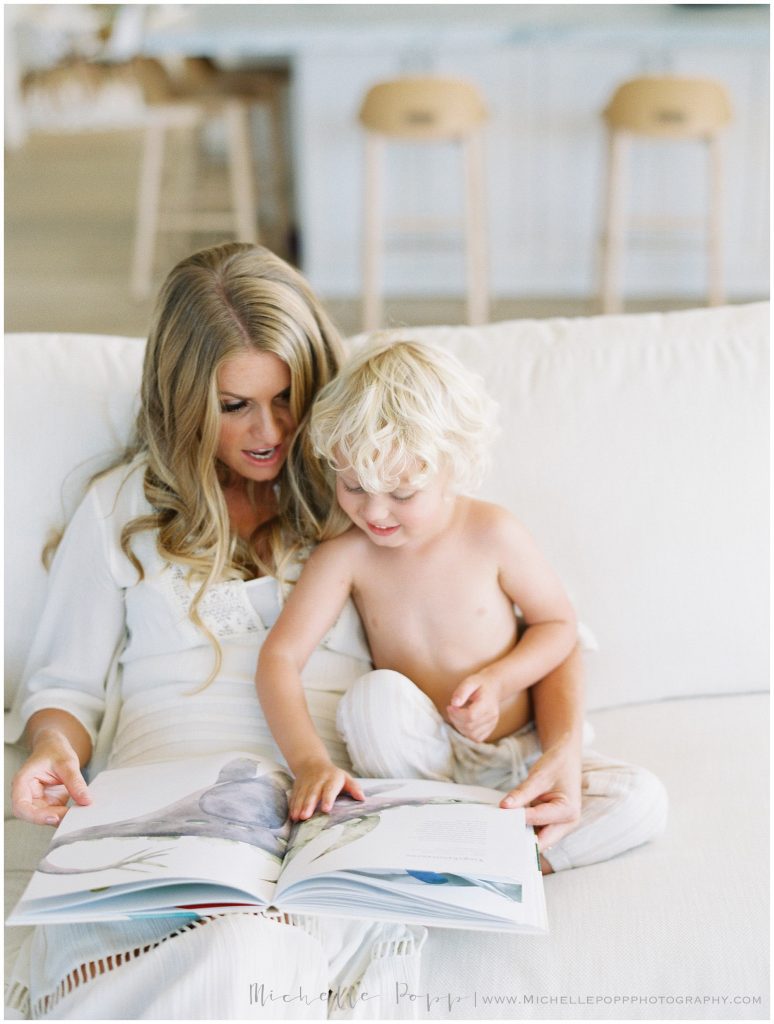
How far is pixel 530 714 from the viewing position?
54.0 inches

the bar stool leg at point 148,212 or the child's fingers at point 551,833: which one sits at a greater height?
the bar stool leg at point 148,212

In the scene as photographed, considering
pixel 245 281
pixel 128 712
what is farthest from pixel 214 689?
pixel 245 281

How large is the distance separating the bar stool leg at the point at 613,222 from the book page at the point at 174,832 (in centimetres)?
275

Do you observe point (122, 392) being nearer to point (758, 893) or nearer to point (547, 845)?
point (547, 845)

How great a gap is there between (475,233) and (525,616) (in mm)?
2439

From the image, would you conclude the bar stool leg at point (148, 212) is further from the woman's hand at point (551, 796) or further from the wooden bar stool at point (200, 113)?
the woman's hand at point (551, 796)

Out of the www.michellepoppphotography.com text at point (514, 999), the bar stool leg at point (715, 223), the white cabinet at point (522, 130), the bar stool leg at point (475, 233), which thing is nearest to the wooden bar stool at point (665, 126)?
the bar stool leg at point (715, 223)

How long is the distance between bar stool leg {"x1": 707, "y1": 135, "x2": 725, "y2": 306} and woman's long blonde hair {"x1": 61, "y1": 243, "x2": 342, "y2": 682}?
257 cm

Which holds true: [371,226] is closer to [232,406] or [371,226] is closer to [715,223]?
[715,223]

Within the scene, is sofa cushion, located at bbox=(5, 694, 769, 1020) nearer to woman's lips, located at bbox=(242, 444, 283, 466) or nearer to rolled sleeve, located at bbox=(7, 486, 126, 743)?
rolled sleeve, located at bbox=(7, 486, 126, 743)

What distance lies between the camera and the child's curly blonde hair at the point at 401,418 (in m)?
1.18

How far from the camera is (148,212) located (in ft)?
13.8

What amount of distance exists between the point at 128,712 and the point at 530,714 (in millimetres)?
499

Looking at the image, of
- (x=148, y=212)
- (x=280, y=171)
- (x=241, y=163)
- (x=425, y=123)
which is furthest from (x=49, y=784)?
(x=280, y=171)
